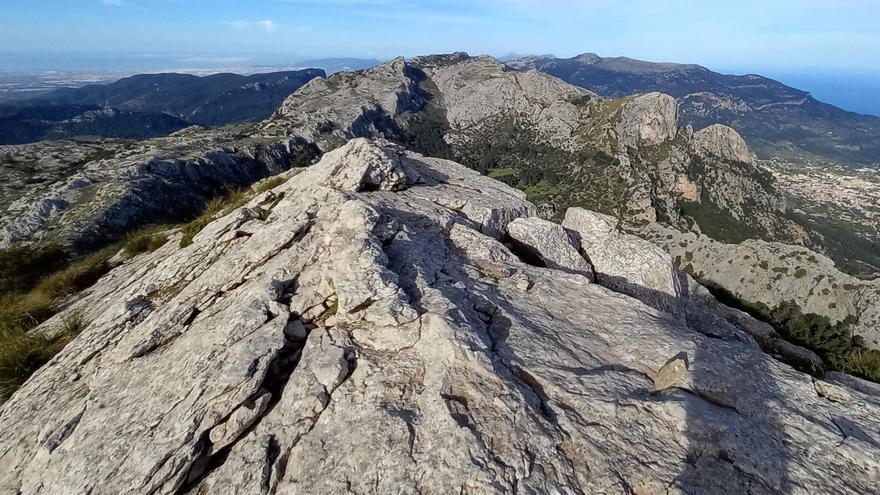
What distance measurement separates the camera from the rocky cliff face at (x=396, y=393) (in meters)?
7.44

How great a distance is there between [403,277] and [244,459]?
5.51 meters

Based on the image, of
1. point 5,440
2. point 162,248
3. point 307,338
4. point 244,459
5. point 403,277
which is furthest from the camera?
point 162,248

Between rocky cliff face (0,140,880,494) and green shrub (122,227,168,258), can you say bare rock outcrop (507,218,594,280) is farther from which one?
green shrub (122,227,168,258)

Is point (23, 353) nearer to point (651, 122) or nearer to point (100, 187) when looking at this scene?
point (100, 187)

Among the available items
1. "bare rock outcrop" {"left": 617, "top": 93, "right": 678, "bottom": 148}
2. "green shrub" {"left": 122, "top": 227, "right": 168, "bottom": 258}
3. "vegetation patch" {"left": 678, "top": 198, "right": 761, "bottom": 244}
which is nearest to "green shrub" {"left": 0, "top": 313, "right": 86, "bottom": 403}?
"green shrub" {"left": 122, "top": 227, "right": 168, "bottom": 258}

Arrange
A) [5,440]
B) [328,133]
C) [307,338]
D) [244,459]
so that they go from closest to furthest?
1. [244,459]
2. [5,440]
3. [307,338]
4. [328,133]

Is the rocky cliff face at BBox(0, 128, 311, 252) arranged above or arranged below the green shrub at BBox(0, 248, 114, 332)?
below

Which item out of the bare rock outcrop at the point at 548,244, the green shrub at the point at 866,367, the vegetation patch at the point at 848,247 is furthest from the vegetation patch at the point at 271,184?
the vegetation patch at the point at 848,247

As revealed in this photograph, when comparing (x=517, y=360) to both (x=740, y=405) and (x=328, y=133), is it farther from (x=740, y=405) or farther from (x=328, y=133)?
(x=328, y=133)

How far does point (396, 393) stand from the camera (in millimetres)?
8516

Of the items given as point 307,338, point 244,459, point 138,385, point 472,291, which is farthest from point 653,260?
point 138,385

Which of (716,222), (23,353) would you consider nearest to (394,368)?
(23,353)

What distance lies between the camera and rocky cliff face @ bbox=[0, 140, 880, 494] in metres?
7.44

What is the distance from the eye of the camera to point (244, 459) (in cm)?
768
